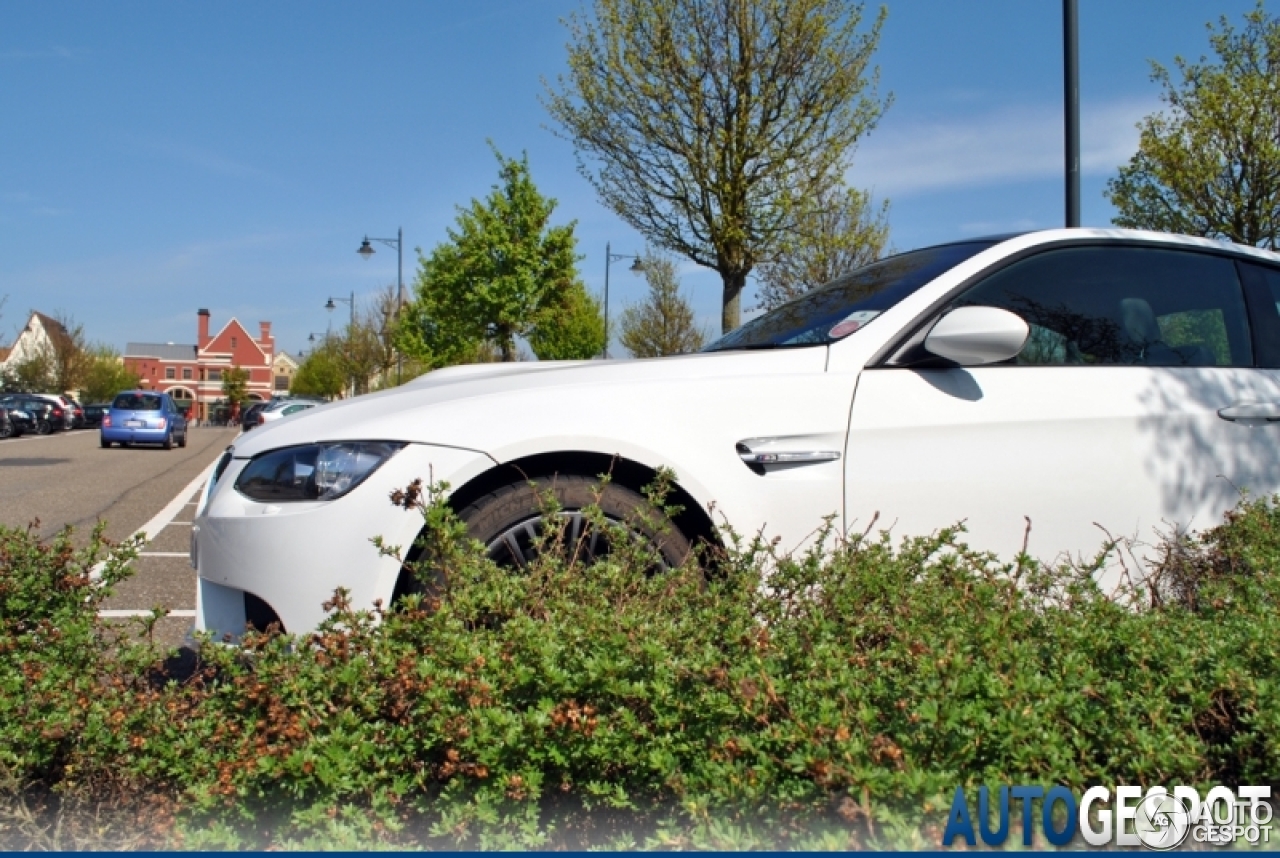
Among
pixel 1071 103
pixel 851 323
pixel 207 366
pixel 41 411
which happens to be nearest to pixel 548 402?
pixel 851 323

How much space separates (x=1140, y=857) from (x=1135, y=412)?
2108 mm

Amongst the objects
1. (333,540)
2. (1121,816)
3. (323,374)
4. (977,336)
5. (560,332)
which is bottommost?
(1121,816)

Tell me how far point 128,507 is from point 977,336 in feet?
35.5

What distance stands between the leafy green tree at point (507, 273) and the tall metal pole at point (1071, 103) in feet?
81.3

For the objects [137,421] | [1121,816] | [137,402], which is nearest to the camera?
[1121,816]

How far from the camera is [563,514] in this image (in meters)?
2.93

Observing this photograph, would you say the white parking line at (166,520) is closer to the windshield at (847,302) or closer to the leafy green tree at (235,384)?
the windshield at (847,302)

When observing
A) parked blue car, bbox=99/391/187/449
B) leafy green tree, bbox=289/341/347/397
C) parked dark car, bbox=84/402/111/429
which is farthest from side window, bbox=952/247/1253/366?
leafy green tree, bbox=289/341/347/397

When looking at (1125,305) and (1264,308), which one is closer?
(1125,305)

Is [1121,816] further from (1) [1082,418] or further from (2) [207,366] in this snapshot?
(2) [207,366]

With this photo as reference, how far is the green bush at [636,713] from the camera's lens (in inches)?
75.2

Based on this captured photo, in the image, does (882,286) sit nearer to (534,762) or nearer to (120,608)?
(534,762)

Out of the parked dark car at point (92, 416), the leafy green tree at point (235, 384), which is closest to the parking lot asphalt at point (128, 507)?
the parked dark car at point (92, 416)

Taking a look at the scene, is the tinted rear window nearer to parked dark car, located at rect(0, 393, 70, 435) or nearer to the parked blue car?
the parked blue car
